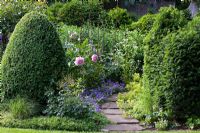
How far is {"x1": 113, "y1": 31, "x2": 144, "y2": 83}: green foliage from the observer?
30.7 feet

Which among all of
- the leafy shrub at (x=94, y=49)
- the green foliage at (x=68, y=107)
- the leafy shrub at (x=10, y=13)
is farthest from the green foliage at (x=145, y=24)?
the green foliage at (x=68, y=107)

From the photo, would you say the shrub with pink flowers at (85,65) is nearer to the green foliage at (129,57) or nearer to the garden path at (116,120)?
the green foliage at (129,57)

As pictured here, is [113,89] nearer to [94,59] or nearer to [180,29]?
[94,59]

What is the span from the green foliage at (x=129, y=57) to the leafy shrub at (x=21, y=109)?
2.50m

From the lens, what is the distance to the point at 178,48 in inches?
280

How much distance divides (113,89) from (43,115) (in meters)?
1.89

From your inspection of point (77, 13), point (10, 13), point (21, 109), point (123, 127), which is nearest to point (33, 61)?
point (21, 109)

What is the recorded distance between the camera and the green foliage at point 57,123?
22.9 feet

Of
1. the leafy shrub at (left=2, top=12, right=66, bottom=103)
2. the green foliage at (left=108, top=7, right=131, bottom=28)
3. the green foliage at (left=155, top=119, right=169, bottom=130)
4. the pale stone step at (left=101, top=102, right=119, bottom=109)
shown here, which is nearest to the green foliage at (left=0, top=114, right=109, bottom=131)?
the leafy shrub at (left=2, top=12, right=66, bottom=103)

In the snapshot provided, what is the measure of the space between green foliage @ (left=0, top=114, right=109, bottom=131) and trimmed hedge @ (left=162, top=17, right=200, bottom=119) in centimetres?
109

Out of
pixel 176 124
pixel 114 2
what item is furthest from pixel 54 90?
pixel 114 2

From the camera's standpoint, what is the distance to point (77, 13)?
46.4 ft

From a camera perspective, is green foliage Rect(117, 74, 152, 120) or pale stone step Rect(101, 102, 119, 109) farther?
pale stone step Rect(101, 102, 119, 109)

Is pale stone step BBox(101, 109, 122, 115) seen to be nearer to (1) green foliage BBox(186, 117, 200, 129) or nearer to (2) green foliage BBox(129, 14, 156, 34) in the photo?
(1) green foliage BBox(186, 117, 200, 129)
